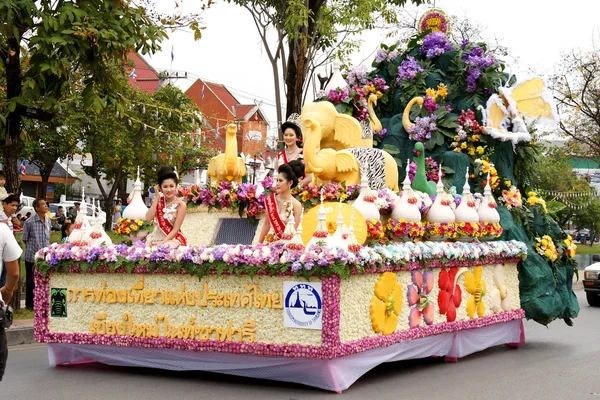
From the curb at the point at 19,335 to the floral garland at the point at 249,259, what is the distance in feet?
9.76

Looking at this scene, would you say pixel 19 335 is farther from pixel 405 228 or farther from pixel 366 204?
pixel 405 228

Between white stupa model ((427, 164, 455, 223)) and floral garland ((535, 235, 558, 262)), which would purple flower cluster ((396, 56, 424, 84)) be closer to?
floral garland ((535, 235, 558, 262))

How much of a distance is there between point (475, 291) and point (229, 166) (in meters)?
3.45

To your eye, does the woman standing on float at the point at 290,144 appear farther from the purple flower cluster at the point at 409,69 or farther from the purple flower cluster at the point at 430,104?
the purple flower cluster at the point at 409,69

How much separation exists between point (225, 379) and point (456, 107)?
6.55 metres

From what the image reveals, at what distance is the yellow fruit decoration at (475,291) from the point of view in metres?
10.6

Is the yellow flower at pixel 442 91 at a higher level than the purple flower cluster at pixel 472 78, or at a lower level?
lower

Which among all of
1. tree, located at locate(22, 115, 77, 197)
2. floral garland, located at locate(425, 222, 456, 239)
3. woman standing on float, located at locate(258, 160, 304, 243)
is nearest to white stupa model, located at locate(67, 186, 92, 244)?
woman standing on float, located at locate(258, 160, 304, 243)

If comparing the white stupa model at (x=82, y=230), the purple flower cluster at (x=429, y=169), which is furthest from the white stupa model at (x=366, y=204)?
the purple flower cluster at (x=429, y=169)

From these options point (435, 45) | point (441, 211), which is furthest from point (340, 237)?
point (435, 45)

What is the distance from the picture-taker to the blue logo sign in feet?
26.5

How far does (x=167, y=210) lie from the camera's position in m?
9.52

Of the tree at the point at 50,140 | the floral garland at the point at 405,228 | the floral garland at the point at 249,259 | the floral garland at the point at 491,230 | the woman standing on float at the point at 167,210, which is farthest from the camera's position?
the tree at the point at 50,140

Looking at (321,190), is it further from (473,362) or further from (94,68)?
(94,68)
